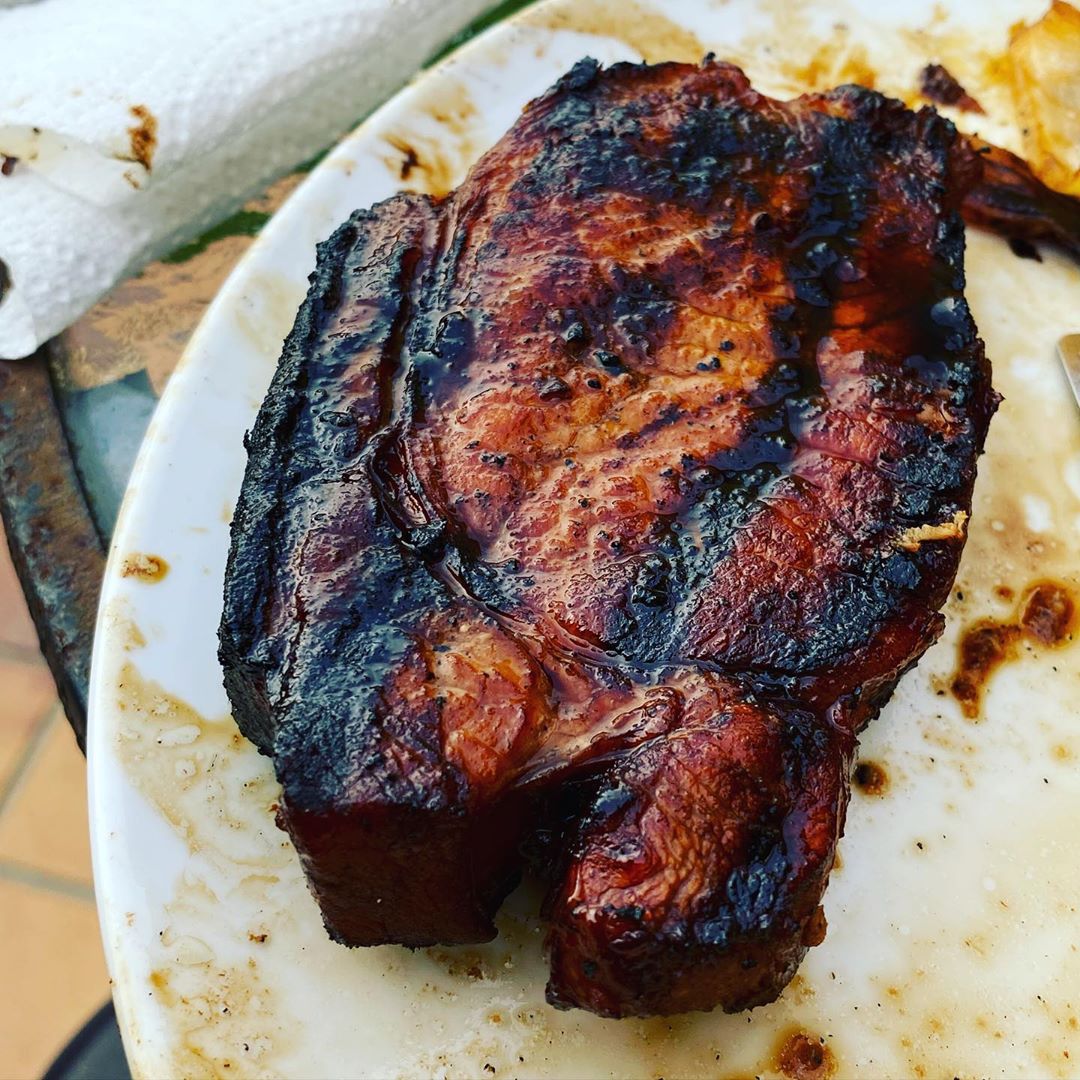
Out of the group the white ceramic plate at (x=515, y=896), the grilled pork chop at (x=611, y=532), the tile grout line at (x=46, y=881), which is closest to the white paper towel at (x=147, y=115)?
the white ceramic plate at (x=515, y=896)

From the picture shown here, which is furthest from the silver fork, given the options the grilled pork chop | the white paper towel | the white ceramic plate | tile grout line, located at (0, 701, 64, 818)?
tile grout line, located at (0, 701, 64, 818)

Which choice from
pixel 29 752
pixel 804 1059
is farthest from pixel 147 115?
pixel 804 1059

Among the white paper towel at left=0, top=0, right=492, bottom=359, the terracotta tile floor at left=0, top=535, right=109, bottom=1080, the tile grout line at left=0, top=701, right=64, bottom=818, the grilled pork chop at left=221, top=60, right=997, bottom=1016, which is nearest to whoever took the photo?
the grilled pork chop at left=221, top=60, right=997, bottom=1016

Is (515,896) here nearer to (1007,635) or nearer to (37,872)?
(1007,635)

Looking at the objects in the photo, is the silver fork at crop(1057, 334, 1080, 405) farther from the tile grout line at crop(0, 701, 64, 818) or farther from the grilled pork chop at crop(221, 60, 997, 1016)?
the tile grout line at crop(0, 701, 64, 818)

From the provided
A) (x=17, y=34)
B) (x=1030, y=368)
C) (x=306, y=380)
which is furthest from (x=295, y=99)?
(x=1030, y=368)

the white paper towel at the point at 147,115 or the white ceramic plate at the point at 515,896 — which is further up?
the white paper towel at the point at 147,115

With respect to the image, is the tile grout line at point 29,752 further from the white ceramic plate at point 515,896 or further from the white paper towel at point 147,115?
the white ceramic plate at point 515,896
